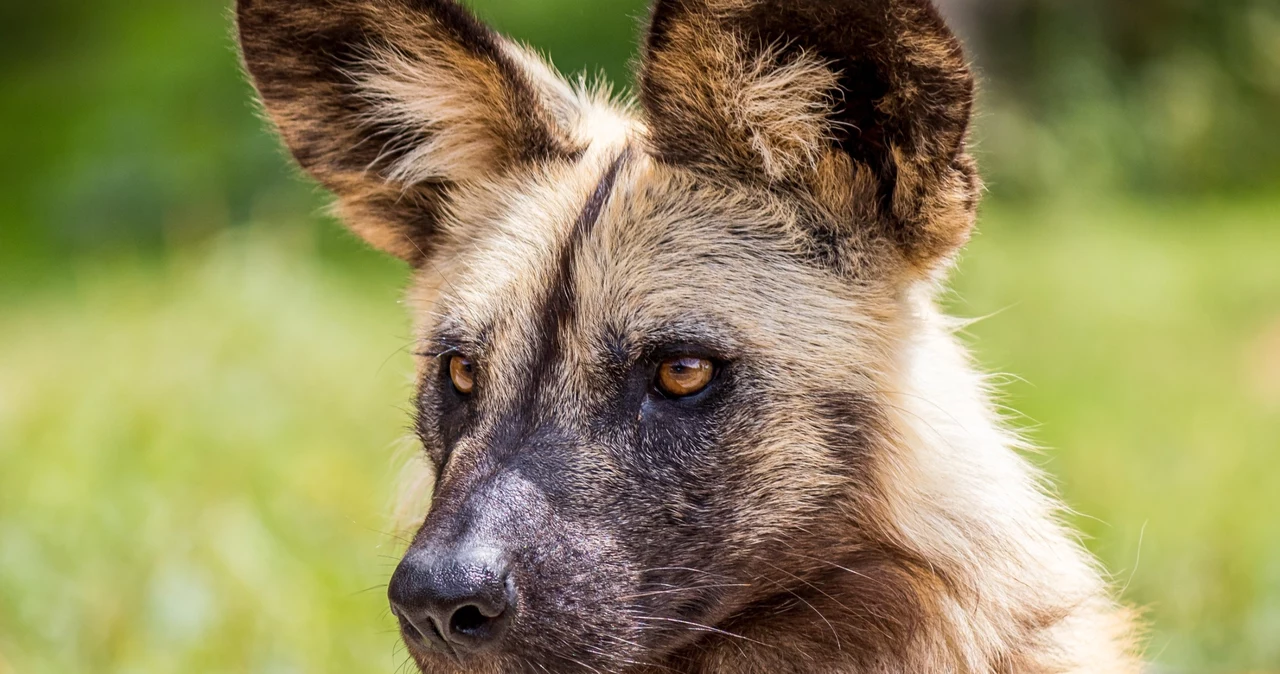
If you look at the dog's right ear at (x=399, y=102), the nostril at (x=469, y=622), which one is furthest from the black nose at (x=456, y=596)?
the dog's right ear at (x=399, y=102)

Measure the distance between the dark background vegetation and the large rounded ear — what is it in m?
0.28

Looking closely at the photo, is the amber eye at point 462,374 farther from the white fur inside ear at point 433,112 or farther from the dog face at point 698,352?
the white fur inside ear at point 433,112

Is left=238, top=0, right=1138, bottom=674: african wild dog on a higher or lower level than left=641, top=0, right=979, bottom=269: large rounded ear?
lower

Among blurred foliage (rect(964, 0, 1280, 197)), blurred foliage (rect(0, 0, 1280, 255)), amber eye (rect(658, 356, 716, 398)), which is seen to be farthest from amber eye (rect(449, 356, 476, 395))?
blurred foliage (rect(964, 0, 1280, 197))

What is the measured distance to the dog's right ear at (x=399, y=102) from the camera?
12.3 feet

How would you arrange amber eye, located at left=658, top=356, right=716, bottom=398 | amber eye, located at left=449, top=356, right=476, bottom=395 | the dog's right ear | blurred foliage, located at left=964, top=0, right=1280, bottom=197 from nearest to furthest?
amber eye, located at left=658, top=356, right=716, bottom=398 → amber eye, located at left=449, top=356, right=476, bottom=395 → the dog's right ear → blurred foliage, located at left=964, top=0, right=1280, bottom=197

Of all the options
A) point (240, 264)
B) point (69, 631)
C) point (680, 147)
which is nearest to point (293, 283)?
point (240, 264)

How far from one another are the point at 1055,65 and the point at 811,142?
10.1m

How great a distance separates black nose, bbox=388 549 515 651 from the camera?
2.85m

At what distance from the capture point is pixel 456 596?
2838 millimetres

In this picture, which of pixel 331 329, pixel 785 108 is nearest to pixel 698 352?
pixel 785 108

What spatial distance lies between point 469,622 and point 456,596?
0.32ft

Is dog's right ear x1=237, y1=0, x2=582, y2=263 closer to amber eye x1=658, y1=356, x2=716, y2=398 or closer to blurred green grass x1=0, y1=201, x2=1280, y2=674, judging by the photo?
blurred green grass x1=0, y1=201, x2=1280, y2=674

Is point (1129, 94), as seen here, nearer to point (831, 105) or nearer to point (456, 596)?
point (831, 105)
